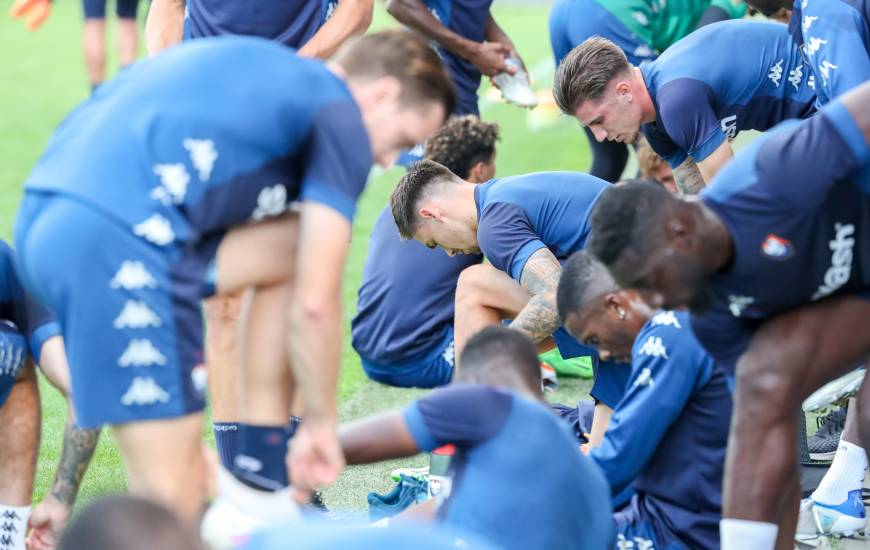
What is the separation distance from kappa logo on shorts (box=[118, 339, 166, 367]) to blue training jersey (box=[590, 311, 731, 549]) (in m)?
1.33

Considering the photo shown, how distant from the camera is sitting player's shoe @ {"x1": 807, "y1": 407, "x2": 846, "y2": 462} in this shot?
4.82 metres

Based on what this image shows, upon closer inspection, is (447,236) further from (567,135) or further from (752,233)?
(567,135)

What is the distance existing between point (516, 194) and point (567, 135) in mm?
7111

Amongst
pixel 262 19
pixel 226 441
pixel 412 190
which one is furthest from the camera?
pixel 262 19

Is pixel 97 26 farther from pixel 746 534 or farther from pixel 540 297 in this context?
pixel 746 534

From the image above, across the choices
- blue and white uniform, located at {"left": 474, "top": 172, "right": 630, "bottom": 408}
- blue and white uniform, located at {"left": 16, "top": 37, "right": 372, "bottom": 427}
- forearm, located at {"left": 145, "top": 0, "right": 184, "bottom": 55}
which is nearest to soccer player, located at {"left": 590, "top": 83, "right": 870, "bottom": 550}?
blue and white uniform, located at {"left": 16, "top": 37, "right": 372, "bottom": 427}

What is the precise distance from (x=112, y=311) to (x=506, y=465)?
944 mm

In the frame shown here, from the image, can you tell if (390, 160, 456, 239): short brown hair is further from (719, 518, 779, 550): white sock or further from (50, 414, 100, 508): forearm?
(719, 518, 779, 550): white sock

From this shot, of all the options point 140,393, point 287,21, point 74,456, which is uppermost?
point 140,393

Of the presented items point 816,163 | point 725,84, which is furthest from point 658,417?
point 725,84

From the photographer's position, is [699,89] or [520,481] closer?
[520,481]

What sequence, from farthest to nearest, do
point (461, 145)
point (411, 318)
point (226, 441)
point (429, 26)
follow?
point (429, 26)
point (461, 145)
point (411, 318)
point (226, 441)

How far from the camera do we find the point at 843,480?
4.26 metres

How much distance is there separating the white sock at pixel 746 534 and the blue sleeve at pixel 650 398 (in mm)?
409
